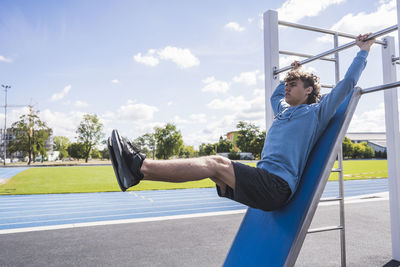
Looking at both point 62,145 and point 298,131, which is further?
point 62,145

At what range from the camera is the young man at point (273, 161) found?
1.56m

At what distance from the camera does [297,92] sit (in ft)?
7.11

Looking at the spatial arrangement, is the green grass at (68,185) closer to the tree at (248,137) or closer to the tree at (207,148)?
the tree at (248,137)

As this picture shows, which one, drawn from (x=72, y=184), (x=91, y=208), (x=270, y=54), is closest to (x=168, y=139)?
(x=72, y=184)

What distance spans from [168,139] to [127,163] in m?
46.6

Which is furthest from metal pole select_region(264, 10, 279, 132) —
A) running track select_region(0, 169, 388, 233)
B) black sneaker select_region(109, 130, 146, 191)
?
running track select_region(0, 169, 388, 233)

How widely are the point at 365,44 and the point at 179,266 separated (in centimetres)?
258

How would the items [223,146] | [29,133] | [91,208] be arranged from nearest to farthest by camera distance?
[91,208] → [29,133] → [223,146]

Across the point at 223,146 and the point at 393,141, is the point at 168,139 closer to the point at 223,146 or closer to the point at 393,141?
the point at 223,146

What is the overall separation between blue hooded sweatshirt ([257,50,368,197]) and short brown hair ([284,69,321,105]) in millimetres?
233

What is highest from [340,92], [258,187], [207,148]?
[340,92]

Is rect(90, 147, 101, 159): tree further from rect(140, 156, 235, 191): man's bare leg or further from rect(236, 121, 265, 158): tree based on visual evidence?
rect(140, 156, 235, 191): man's bare leg

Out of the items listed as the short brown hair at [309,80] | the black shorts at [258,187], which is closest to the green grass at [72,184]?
the short brown hair at [309,80]

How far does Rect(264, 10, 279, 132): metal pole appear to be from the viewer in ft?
9.41
